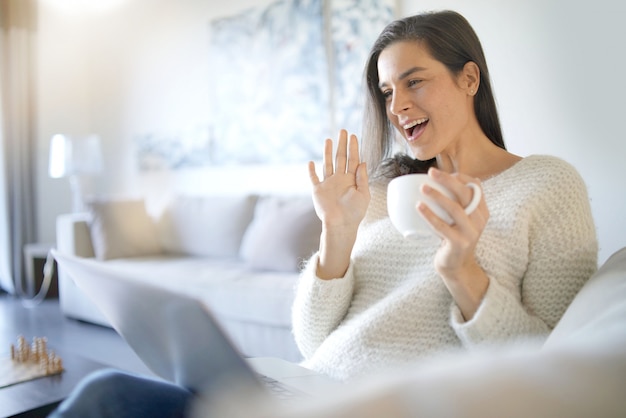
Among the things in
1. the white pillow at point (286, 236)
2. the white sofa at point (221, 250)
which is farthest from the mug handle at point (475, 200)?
the white pillow at point (286, 236)

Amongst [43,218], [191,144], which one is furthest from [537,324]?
[43,218]

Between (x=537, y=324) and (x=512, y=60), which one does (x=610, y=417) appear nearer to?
(x=537, y=324)

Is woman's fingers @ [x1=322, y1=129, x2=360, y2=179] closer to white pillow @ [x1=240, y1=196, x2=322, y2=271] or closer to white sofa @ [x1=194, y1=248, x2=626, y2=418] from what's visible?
white sofa @ [x1=194, y1=248, x2=626, y2=418]

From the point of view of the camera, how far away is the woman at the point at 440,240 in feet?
3.27

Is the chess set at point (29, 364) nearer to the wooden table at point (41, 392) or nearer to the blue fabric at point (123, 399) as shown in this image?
the wooden table at point (41, 392)

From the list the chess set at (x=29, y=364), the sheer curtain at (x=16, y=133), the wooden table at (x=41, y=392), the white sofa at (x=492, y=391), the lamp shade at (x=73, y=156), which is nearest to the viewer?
the white sofa at (x=492, y=391)

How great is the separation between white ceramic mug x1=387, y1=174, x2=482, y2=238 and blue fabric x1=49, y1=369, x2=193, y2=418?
42 centimetres

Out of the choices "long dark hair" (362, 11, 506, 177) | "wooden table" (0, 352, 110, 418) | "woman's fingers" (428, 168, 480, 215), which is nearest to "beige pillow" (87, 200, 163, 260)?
"wooden table" (0, 352, 110, 418)

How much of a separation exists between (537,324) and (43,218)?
4.43 metres

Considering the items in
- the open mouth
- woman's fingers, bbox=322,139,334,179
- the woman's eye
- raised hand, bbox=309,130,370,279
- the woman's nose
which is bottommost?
raised hand, bbox=309,130,370,279

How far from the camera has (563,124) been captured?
192 cm

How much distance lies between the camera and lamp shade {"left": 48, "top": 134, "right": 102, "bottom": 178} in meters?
4.06

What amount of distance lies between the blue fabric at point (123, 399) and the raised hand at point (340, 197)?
46cm

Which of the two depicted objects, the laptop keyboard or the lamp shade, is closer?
the laptop keyboard
